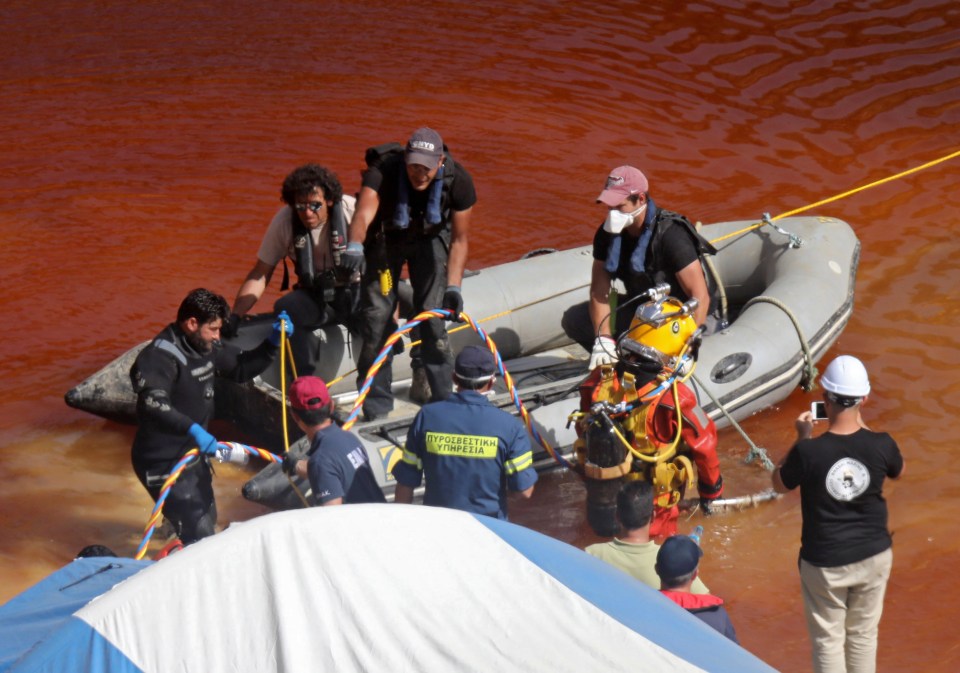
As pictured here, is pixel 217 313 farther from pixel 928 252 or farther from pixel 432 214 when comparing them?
pixel 928 252

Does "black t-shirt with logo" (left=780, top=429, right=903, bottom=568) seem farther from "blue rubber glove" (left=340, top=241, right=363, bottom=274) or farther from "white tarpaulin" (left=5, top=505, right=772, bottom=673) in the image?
"blue rubber glove" (left=340, top=241, right=363, bottom=274)

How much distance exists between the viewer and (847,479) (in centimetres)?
409

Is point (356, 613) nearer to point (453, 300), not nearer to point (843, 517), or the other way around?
point (843, 517)

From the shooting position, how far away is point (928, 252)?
30.1 feet

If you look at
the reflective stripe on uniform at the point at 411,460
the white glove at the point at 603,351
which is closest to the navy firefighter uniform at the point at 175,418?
the reflective stripe on uniform at the point at 411,460

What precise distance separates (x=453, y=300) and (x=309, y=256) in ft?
2.55

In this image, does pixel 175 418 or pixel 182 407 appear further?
pixel 182 407

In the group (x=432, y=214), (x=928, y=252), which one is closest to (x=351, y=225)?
(x=432, y=214)

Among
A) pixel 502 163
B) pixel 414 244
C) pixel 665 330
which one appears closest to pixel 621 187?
pixel 665 330

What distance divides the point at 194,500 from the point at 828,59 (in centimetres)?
978

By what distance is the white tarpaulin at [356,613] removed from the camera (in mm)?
2777

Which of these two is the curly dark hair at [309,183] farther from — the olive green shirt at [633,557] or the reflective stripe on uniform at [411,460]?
the olive green shirt at [633,557]

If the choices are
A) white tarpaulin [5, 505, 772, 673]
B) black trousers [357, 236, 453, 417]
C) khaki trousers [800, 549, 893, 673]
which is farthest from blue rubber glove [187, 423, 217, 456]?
khaki trousers [800, 549, 893, 673]

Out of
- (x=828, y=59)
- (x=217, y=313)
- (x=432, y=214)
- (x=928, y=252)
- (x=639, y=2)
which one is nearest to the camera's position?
(x=217, y=313)
